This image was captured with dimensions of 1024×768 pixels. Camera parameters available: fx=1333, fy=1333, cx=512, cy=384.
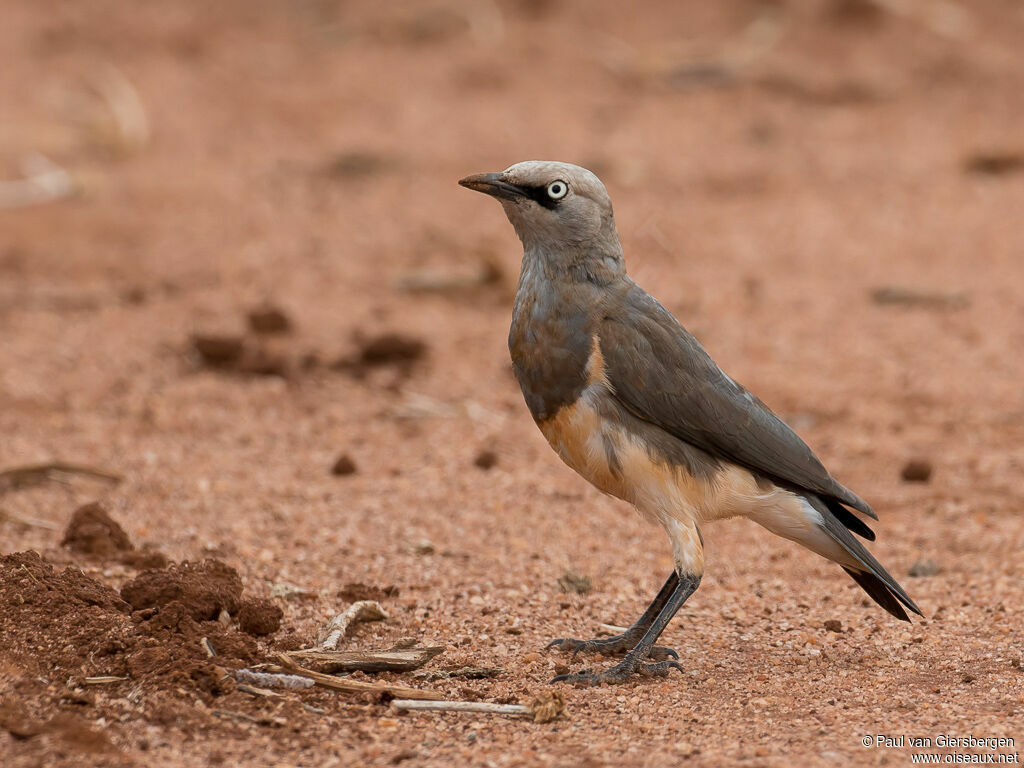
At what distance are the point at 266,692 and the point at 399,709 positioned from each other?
43 centimetres

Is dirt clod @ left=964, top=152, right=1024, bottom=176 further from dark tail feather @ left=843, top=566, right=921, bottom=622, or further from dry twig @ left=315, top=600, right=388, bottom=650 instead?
dry twig @ left=315, top=600, right=388, bottom=650

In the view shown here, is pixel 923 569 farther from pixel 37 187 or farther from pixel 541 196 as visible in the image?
pixel 37 187

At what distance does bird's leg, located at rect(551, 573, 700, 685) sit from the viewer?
15.7 ft

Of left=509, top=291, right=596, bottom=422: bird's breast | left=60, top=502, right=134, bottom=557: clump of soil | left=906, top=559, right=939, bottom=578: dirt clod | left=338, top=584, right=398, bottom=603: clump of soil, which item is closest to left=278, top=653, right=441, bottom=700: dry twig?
left=338, top=584, right=398, bottom=603: clump of soil

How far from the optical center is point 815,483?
5.01 metres

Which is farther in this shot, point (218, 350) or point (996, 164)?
point (996, 164)

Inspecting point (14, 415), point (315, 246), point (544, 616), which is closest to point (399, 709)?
point (544, 616)

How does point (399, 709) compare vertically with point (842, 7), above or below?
below

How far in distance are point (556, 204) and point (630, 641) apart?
5.58 feet

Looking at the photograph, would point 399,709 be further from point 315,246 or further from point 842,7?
point 842,7

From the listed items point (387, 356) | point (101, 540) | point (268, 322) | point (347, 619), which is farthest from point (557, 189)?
point (268, 322)

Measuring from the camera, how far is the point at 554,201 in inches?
195

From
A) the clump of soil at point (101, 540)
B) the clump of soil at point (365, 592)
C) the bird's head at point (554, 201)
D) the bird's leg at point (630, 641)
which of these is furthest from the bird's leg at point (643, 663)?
the clump of soil at point (101, 540)

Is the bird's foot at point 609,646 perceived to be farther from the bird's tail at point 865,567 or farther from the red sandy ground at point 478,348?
the bird's tail at point 865,567
